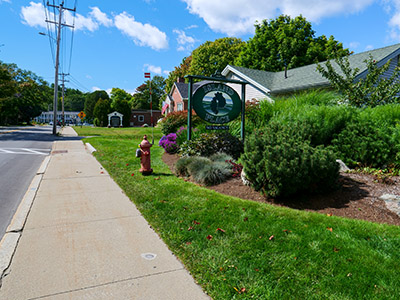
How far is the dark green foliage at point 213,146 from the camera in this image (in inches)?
296

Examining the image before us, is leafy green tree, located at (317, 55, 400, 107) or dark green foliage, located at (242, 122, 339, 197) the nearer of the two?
dark green foliage, located at (242, 122, 339, 197)

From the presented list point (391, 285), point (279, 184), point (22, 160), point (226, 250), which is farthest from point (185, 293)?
point (22, 160)

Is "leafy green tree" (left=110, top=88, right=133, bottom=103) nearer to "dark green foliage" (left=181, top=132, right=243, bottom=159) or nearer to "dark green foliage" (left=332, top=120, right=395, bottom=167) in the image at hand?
"dark green foliage" (left=181, top=132, right=243, bottom=159)

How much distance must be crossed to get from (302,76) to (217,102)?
11744 millimetres

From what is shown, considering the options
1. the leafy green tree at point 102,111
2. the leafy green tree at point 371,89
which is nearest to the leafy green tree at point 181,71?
the leafy green tree at point 102,111

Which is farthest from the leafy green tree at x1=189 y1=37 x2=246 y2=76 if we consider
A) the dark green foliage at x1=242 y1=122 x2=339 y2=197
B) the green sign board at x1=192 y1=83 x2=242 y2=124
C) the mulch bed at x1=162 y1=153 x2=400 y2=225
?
the dark green foliage at x1=242 y1=122 x2=339 y2=197

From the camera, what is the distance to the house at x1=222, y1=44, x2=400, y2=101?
14.8 meters

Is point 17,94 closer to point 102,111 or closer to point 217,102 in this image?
point 102,111

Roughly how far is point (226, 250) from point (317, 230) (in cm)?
128

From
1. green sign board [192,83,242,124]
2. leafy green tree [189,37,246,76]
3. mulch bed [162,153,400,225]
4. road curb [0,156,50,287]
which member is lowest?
road curb [0,156,50,287]

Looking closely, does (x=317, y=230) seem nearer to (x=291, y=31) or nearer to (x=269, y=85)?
(x=269, y=85)

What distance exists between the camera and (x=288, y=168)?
4297 millimetres

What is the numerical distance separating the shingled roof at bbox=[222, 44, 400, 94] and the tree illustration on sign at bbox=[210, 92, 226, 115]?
28.3ft

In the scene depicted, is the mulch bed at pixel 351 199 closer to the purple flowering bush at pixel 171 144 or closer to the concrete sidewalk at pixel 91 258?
the concrete sidewalk at pixel 91 258
